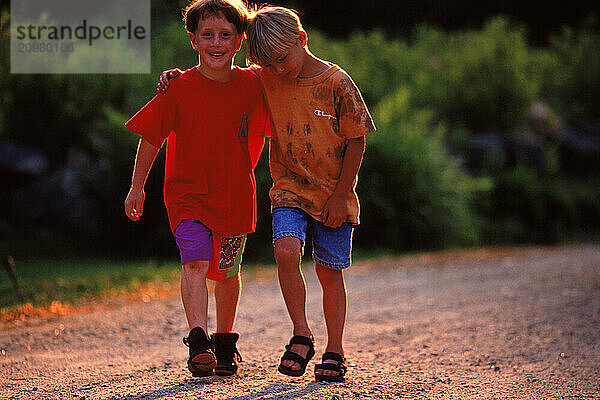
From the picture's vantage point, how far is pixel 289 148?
155 inches

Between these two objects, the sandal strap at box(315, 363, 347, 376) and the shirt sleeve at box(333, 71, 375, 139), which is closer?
the shirt sleeve at box(333, 71, 375, 139)

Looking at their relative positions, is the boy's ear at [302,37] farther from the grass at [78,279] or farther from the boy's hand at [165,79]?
the grass at [78,279]

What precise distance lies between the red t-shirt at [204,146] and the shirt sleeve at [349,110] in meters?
0.45

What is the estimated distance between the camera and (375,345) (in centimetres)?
527

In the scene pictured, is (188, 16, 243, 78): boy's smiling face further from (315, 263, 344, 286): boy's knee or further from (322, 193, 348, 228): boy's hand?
(315, 263, 344, 286): boy's knee

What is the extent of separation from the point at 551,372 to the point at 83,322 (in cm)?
331

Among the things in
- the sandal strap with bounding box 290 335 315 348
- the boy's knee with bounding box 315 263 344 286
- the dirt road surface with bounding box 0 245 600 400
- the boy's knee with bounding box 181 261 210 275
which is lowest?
the dirt road surface with bounding box 0 245 600 400

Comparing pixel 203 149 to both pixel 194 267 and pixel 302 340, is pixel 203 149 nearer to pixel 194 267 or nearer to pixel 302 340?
pixel 194 267

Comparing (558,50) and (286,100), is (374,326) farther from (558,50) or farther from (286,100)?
(558,50)

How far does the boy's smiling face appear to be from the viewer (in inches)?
153

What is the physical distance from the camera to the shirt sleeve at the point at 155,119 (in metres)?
3.86

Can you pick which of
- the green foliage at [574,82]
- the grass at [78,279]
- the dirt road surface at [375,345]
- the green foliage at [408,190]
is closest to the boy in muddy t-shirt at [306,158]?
the dirt road surface at [375,345]

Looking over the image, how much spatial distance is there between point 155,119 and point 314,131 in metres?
0.75

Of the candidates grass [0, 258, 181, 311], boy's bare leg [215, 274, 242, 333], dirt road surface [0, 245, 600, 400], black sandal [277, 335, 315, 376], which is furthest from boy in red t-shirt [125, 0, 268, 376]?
grass [0, 258, 181, 311]
